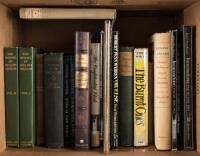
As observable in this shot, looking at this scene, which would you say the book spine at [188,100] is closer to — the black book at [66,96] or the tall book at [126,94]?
the tall book at [126,94]

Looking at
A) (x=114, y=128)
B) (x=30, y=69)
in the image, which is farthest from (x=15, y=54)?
(x=114, y=128)

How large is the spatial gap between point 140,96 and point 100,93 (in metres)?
0.10

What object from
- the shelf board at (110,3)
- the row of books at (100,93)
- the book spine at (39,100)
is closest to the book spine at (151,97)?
the row of books at (100,93)

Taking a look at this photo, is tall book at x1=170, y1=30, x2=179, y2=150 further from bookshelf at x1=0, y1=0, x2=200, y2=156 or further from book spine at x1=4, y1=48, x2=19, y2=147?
book spine at x1=4, y1=48, x2=19, y2=147

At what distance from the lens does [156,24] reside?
108 centimetres

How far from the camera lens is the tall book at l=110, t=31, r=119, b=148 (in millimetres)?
859

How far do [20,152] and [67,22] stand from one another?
0.42m

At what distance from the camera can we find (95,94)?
88cm

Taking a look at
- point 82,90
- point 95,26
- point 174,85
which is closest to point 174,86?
point 174,85

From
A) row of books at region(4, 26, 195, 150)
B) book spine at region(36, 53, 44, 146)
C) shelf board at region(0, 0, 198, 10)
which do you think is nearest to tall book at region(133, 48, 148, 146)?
row of books at region(4, 26, 195, 150)

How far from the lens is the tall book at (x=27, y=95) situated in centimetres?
87

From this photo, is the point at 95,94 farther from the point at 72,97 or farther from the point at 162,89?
the point at 162,89

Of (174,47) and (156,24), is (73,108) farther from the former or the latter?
(156,24)

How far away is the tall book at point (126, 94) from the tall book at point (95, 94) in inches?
2.2
